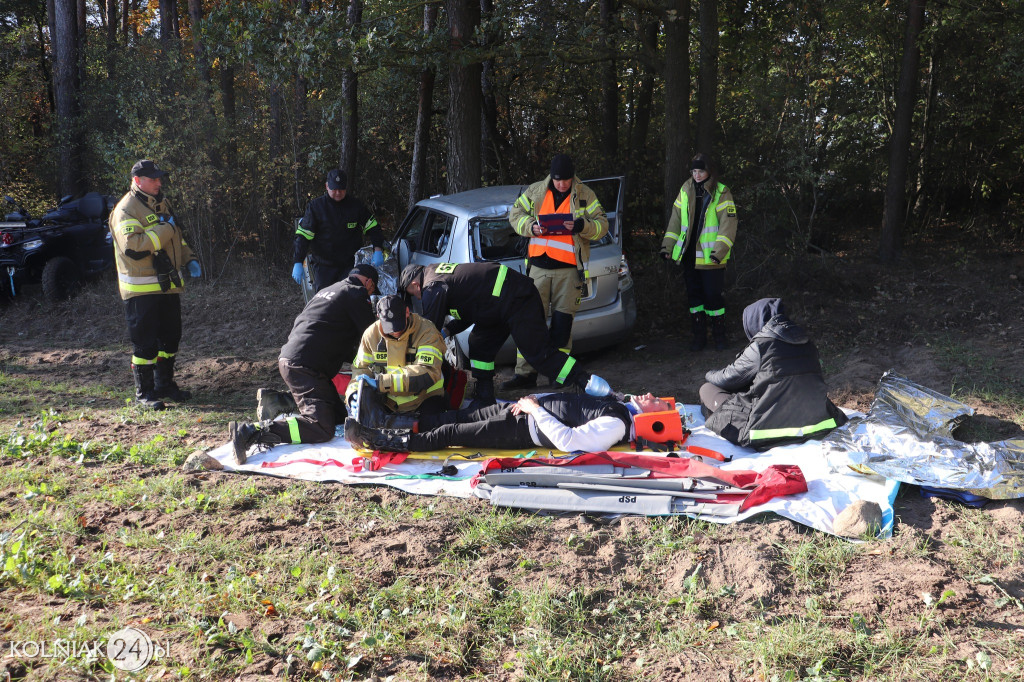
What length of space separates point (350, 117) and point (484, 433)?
7.06 metres

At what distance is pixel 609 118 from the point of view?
11.8 metres

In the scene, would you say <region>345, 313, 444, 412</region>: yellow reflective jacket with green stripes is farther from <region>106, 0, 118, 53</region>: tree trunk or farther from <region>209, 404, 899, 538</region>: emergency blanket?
<region>106, 0, 118, 53</region>: tree trunk

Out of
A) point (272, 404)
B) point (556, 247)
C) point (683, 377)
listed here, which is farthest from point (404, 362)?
point (683, 377)

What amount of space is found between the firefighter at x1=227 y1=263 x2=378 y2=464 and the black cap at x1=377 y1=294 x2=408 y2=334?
475mm

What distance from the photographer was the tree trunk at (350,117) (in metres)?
10.4

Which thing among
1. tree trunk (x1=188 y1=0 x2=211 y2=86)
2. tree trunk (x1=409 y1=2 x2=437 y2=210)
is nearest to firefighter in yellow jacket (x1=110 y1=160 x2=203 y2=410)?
tree trunk (x1=409 y1=2 x2=437 y2=210)

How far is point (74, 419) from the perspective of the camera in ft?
20.8

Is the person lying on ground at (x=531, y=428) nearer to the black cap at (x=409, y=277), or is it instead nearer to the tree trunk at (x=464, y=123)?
the black cap at (x=409, y=277)

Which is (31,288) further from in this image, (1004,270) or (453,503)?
(1004,270)

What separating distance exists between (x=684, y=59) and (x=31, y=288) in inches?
377

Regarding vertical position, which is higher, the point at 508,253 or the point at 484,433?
the point at 508,253

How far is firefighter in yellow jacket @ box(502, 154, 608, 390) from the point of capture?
6.69m

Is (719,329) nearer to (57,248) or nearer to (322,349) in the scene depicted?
(322,349)

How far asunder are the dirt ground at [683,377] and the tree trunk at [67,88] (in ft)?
11.6
